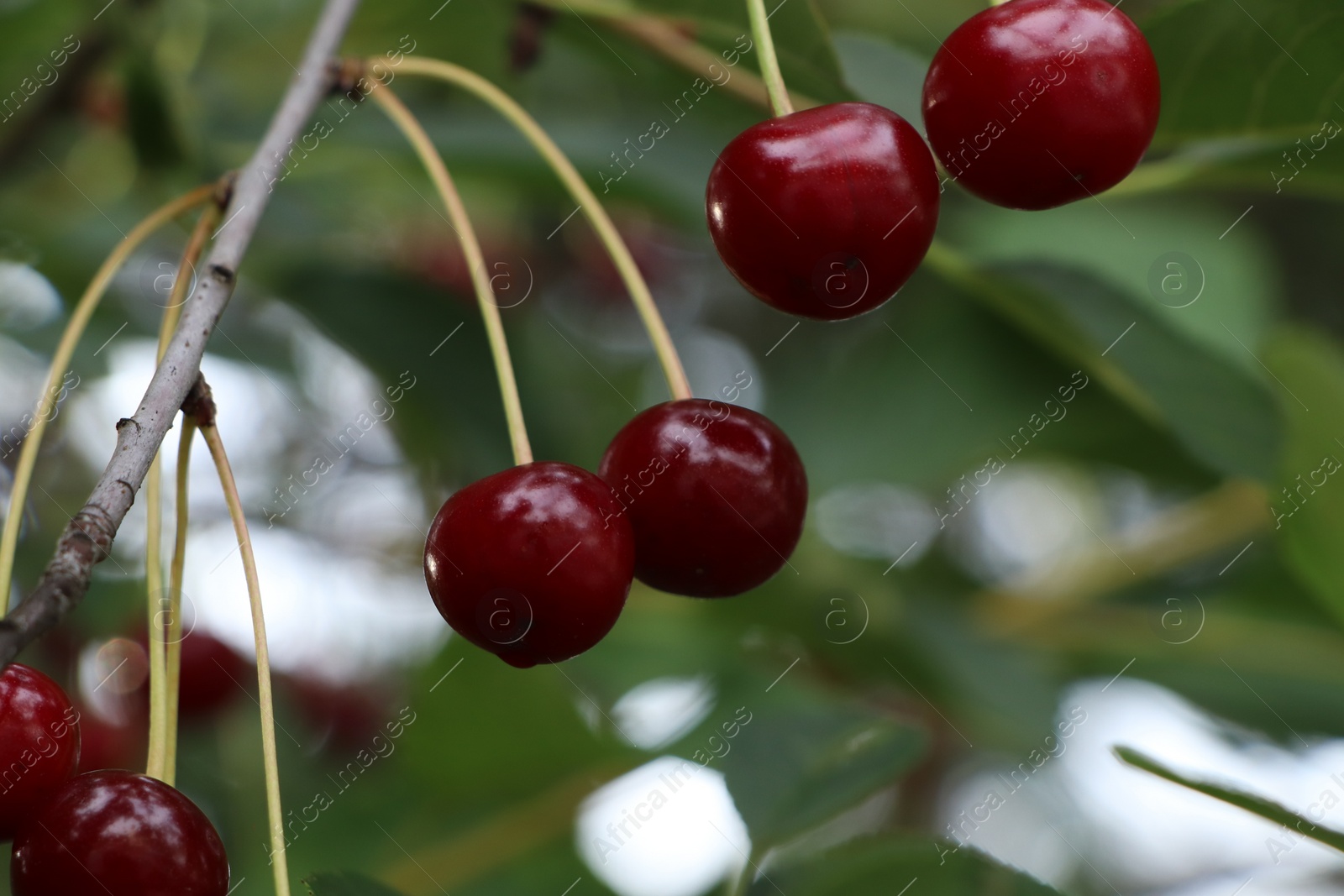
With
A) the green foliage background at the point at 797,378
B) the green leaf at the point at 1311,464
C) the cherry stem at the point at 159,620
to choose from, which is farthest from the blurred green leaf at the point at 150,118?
the green leaf at the point at 1311,464

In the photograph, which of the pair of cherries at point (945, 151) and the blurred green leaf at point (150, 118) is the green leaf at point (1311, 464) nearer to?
the pair of cherries at point (945, 151)

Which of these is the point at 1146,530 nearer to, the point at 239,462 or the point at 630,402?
the point at 630,402

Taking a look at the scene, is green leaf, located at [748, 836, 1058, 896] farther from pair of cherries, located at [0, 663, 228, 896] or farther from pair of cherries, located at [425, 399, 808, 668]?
pair of cherries, located at [0, 663, 228, 896]

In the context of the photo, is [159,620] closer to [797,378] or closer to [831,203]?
[831,203]

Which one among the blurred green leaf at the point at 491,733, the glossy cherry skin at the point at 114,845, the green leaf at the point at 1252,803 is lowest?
the green leaf at the point at 1252,803

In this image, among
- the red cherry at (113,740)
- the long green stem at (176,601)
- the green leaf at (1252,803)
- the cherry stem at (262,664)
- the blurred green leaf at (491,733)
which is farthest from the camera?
the red cherry at (113,740)

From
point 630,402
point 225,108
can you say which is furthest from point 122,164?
point 630,402

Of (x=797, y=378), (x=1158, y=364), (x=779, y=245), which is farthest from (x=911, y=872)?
(x=797, y=378)
